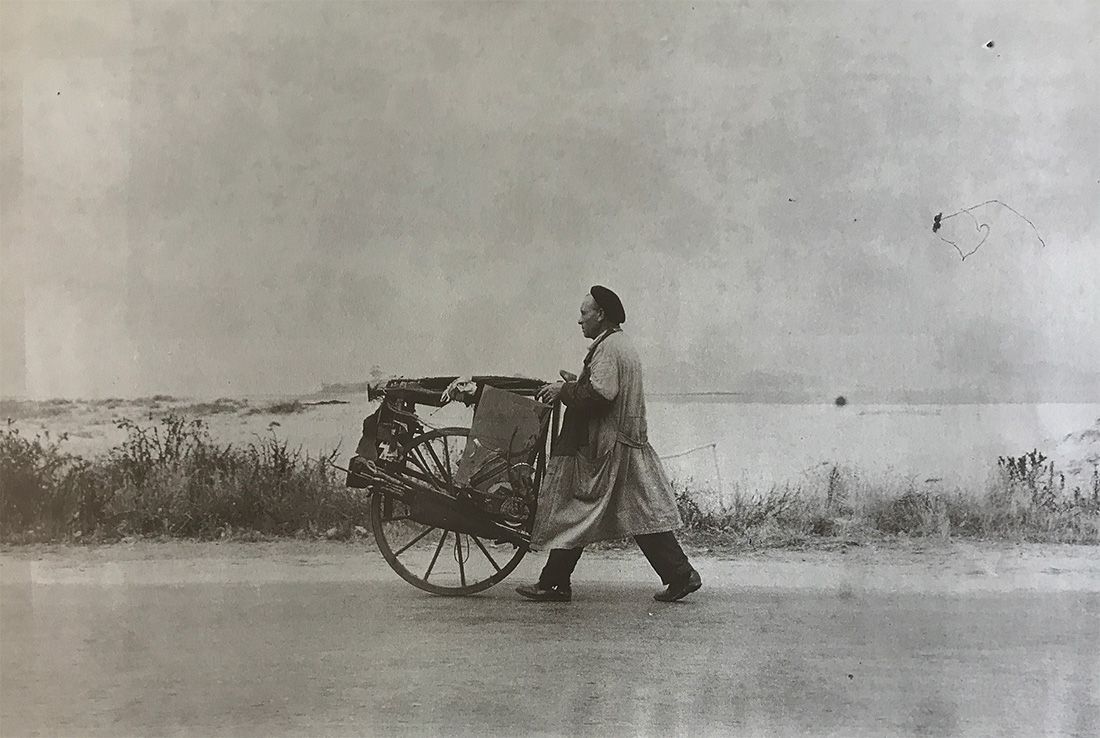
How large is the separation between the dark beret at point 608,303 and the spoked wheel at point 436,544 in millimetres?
949

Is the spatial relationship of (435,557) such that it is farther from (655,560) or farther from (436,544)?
(655,560)

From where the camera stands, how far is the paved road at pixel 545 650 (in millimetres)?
3791

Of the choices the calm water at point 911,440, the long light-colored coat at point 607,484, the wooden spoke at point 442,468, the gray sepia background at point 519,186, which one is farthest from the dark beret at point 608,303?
the wooden spoke at point 442,468

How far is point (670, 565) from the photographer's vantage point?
13.8 ft

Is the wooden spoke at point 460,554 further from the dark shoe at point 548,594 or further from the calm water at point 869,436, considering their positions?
the calm water at point 869,436

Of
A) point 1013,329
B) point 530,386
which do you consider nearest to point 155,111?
point 530,386

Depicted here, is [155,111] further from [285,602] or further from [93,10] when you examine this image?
[285,602]

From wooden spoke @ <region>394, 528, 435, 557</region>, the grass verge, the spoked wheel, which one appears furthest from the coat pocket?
wooden spoke @ <region>394, 528, 435, 557</region>

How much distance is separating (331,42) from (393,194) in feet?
3.02

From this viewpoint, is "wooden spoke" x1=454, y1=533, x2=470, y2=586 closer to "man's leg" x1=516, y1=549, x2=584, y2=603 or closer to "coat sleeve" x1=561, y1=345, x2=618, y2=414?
"man's leg" x1=516, y1=549, x2=584, y2=603

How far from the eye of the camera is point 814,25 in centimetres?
469

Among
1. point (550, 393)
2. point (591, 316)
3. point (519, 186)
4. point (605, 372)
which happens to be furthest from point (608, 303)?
point (519, 186)

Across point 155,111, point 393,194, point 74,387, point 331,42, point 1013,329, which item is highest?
point 331,42

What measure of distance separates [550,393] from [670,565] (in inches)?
41.7
